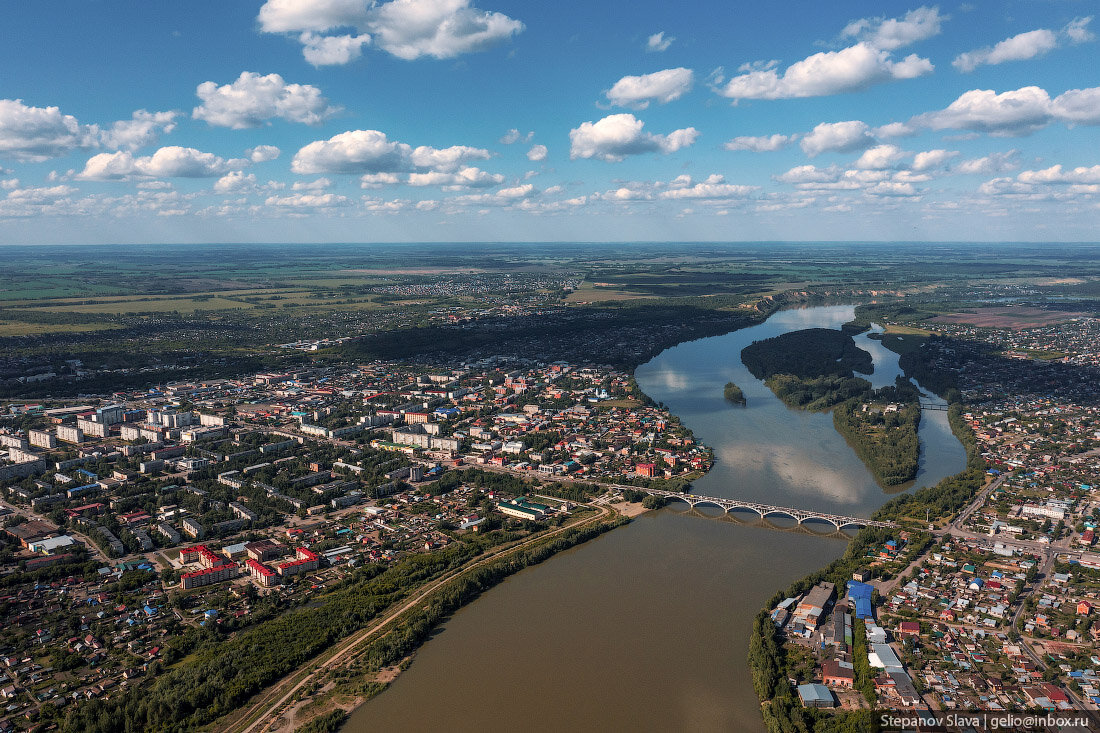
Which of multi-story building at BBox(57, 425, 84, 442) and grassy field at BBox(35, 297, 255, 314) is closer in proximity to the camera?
multi-story building at BBox(57, 425, 84, 442)

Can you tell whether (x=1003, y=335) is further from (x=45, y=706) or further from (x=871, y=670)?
(x=45, y=706)

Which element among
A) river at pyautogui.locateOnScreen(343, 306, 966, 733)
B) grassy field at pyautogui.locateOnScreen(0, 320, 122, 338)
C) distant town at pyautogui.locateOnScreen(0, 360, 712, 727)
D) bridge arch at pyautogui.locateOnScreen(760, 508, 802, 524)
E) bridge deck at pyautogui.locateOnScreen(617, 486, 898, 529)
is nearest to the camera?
river at pyautogui.locateOnScreen(343, 306, 966, 733)

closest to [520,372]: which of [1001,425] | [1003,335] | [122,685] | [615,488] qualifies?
[615,488]

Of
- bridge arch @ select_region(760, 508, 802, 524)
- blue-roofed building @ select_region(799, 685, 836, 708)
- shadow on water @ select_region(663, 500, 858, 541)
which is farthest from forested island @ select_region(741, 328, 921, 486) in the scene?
blue-roofed building @ select_region(799, 685, 836, 708)

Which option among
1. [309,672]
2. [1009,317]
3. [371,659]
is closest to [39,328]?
[309,672]

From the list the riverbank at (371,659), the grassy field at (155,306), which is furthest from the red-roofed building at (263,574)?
the grassy field at (155,306)

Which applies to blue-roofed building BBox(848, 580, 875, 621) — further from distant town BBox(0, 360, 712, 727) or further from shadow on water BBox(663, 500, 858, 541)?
distant town BBox(0, 360, 712, 727)

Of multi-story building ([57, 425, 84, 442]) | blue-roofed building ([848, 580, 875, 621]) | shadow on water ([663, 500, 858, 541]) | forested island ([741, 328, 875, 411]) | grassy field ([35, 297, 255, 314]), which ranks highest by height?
grassy field ([35, 297, 255, 314])
